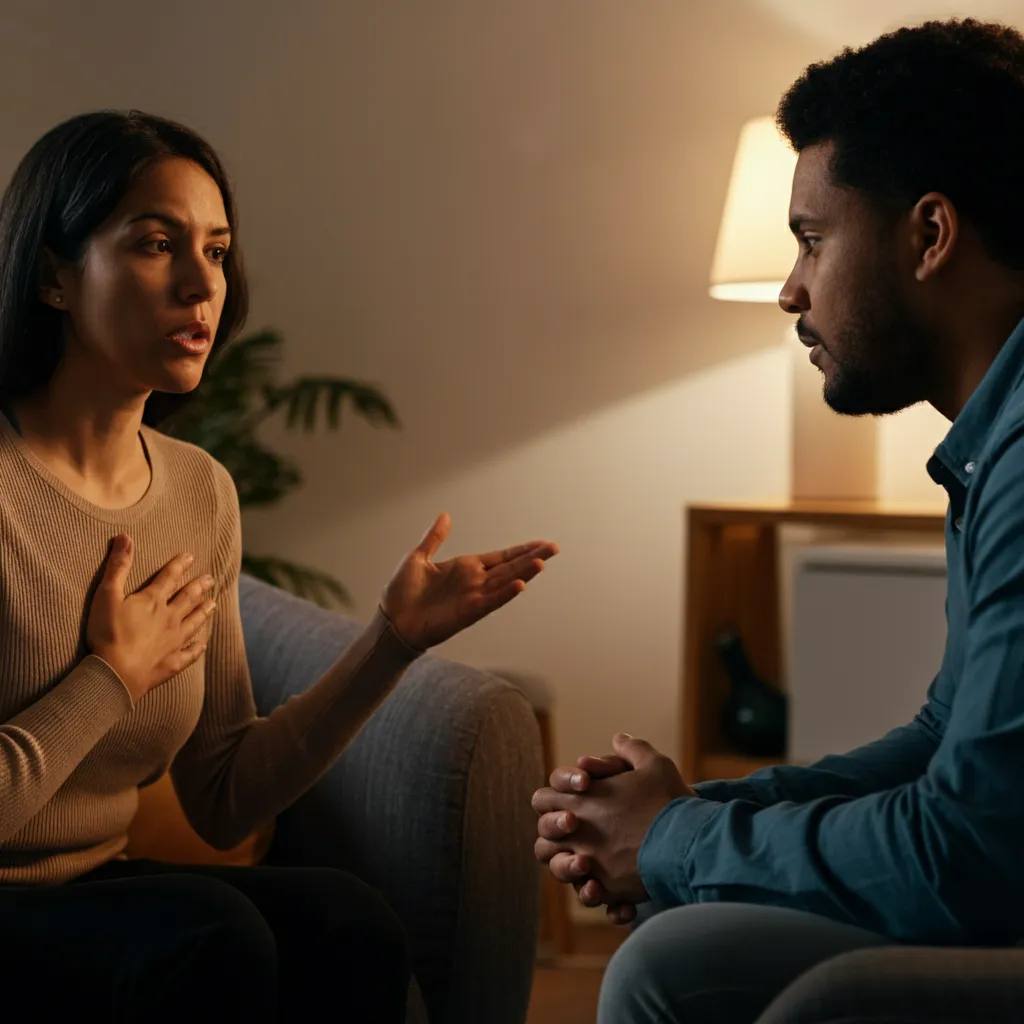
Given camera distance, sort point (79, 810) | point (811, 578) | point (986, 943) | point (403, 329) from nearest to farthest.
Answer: point (986, 943) < point (79, 810) < point (811, 578) < point (403, 329)

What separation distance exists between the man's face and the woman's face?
58 centimetres

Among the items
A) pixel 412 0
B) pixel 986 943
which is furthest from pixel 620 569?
pixel 986 943

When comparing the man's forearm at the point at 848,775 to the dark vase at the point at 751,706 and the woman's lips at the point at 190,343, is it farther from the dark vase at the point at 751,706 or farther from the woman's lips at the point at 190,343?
the dark vase at the point at 751,706

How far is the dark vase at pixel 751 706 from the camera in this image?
8.31 ft

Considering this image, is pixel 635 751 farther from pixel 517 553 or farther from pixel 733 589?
pixel 733 589

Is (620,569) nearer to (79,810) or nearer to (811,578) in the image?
(811,578)

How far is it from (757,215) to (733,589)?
68cm

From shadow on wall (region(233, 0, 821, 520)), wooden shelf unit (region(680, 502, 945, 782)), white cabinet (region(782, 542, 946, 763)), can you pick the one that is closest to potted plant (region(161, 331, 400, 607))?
shadow on wall (region(233, 0, 821, 520))

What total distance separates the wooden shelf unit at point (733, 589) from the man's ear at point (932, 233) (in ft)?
4.03

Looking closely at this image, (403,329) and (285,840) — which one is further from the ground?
(403,329)

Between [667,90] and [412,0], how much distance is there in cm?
59

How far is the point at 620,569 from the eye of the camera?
304 cm

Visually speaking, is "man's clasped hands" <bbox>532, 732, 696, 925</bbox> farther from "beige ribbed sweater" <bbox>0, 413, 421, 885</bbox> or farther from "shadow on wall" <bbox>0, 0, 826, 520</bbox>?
"shadow on wall" <bbox>0, 0, 826, 520</bbox>

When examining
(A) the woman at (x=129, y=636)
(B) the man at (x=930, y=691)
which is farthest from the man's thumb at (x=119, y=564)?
(B) the man at (x=930, y=691)
